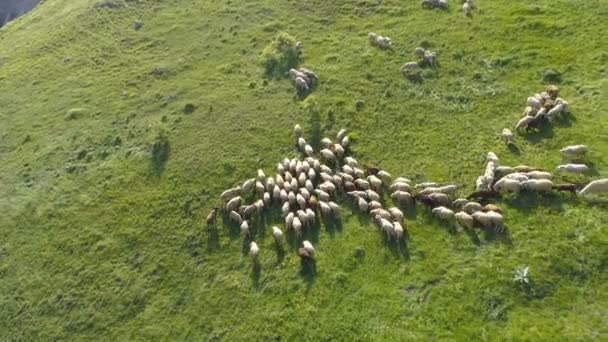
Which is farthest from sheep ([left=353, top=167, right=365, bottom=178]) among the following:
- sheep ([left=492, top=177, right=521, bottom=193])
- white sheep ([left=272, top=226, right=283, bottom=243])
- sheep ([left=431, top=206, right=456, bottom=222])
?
sheep ([left=492, top=177, right=521, bottom=193])

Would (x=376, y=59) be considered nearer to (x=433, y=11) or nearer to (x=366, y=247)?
(x=433, y=11)

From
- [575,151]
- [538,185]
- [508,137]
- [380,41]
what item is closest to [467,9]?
[380,41]

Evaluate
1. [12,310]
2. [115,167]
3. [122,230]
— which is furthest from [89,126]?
[12,310]

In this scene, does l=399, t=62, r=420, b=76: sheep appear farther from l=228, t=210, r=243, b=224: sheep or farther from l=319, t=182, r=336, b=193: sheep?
l=228, t=210, r=243, b=224: sheep

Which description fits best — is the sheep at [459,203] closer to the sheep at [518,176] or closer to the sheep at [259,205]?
the sheep at [518,176]

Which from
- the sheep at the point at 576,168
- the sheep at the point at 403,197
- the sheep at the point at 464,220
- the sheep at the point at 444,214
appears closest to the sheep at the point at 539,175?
the sheep at the point at 576,168

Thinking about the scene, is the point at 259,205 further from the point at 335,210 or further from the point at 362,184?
the point at 362,184
